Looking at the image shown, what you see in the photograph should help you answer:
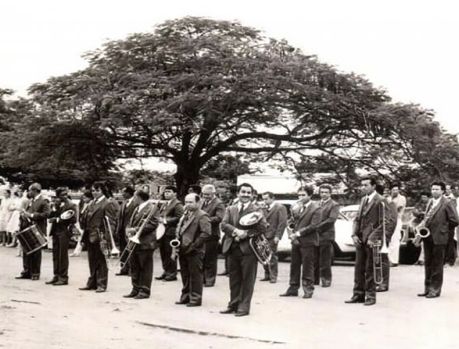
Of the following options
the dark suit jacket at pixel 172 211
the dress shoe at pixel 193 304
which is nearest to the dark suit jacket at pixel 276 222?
the dark suit jacket at pixel 172 211

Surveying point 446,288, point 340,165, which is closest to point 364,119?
point 340,165

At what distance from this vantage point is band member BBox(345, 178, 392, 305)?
11602mm

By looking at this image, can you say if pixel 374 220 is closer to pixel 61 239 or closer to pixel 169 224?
pixel 169 224

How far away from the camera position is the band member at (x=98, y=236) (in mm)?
12969

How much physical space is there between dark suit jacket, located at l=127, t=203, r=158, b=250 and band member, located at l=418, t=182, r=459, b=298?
4366mm

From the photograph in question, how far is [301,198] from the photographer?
13.2 m

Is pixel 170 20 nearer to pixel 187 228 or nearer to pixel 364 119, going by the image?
pixel 364 119

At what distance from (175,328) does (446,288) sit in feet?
20.9

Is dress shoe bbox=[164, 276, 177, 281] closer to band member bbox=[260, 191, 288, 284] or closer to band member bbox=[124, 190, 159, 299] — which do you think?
band member bbox=[260, 191, 288, 284]

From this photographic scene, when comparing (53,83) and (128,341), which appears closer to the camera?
(128,341)

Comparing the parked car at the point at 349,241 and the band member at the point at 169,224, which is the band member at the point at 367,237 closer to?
the band member at the point at 169,224

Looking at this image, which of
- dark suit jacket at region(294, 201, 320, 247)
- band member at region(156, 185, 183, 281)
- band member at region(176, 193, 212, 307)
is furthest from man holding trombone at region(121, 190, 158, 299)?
dark suit jacket at region(294, 201, 320, 247)

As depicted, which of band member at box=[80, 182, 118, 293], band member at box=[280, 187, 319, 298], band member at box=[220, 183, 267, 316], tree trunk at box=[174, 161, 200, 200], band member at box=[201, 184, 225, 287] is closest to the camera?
band member at box=[220, 183, 267, 316]

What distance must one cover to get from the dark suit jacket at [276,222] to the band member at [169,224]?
1808 mm
